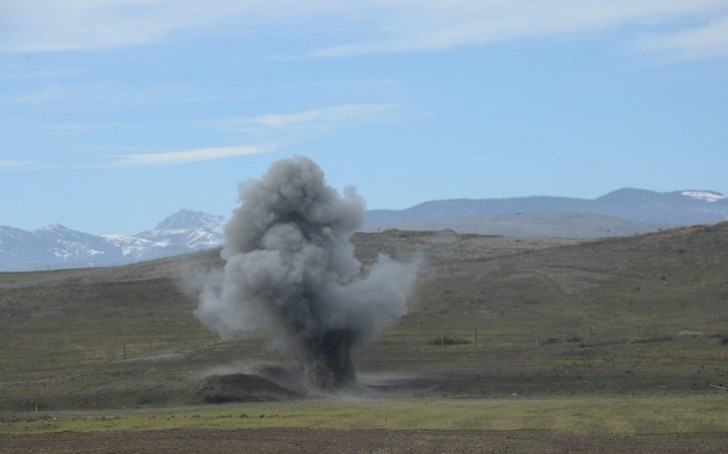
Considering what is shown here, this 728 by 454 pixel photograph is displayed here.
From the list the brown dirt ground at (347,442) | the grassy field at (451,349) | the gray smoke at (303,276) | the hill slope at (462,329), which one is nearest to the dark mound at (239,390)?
the grassy field at (451,349)

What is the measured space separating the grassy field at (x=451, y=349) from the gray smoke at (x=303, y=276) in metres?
3.20

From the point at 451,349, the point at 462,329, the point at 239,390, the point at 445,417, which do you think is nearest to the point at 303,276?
the point at 239,390

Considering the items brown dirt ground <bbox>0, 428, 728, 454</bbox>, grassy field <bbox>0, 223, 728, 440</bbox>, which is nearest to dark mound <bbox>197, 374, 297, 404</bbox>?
grassy field <bbox>0, 223, 728, 440</bbox>

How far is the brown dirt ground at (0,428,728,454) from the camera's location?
46188mm

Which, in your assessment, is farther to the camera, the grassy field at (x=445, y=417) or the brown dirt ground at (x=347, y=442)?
the grassy field at (x=445, y=417)

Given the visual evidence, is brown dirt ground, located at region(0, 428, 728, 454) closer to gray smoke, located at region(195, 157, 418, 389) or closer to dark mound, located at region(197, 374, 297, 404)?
dark mound, located at region(197, 374, 297, 404)

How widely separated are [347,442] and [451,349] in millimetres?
40760

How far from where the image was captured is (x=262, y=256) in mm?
74000

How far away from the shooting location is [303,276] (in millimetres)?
74438

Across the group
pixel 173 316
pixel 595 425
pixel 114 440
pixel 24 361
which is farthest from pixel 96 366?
pixel 595 425

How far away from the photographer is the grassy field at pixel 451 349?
5888 centimetres

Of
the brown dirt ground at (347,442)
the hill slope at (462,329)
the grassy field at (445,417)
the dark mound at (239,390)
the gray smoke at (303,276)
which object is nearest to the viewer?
the brown dirt ground at (347,442)

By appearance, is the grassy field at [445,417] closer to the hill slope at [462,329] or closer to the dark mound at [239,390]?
the dark mound at [239,390]

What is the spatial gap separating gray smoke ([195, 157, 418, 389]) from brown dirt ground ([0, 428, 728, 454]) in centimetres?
2061
